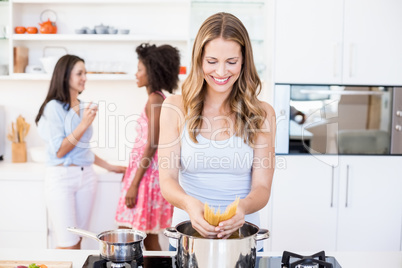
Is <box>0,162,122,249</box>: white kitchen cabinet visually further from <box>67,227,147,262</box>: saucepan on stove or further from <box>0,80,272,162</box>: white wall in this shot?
<box>67,227,147,262</box>: saucepan on stove

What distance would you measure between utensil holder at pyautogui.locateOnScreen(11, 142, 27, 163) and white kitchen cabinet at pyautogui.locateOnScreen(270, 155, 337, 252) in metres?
1.85

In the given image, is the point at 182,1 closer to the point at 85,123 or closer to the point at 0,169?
the point at 85,123

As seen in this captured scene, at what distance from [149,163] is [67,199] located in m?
0.49

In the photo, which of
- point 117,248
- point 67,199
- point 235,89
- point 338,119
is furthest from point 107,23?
point 117,248

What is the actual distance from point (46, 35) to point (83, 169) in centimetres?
121

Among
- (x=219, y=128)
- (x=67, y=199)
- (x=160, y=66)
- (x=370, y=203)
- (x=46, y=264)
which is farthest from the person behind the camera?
(x=370, y=203)

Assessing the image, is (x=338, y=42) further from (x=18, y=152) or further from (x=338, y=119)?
(x=18, y=152)

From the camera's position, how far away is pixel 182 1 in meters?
3.33

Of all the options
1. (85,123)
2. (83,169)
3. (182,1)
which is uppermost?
(182,1)

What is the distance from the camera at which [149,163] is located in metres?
2.61

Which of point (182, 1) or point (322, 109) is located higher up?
point (182, 1)

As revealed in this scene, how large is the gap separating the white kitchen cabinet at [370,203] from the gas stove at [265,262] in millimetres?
1585

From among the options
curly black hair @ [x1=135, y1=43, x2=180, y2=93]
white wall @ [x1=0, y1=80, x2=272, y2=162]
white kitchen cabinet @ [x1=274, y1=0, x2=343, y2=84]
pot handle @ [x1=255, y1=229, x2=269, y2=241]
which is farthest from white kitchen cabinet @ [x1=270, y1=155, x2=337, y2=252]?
pot handle @ [x1=255, y1=229, x2=269, y2=241]

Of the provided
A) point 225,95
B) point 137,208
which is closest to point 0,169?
point 137,208
